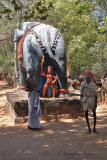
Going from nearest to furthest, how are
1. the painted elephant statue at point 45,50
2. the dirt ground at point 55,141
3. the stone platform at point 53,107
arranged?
1. the dirt ground at point 55,141
2. the stone platform at point 53,107
3. the painted elephant statue at point 45,50

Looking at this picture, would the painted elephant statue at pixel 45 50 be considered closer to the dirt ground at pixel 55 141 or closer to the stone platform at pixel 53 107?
the stone platform at pixel 53 107

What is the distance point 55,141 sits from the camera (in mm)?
9055

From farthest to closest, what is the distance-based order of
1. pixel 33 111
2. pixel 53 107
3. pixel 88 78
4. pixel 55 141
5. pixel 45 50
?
pixel 45 50, pixel 53 107, pixel 33 111, pixel 88 78, pixel 55 141

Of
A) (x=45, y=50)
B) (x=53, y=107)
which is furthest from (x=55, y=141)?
(x=45, y=50)

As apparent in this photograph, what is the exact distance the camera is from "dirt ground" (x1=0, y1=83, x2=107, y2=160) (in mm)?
7730

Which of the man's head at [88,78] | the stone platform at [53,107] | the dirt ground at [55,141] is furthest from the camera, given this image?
the stone platform at [53,107]

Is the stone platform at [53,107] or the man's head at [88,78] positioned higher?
the man's head at [88,78]

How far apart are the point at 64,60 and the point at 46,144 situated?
4.28m

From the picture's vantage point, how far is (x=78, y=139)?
30.3 ft

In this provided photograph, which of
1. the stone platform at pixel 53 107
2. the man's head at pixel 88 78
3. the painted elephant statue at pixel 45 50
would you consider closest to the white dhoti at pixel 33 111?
the stone platform at pixel 53 107

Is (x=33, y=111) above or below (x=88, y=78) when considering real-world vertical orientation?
below

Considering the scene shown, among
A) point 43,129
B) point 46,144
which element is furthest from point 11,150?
point 43,129

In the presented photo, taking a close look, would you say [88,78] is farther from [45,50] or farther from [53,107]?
[45,50]

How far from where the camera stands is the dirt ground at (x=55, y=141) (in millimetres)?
7730
